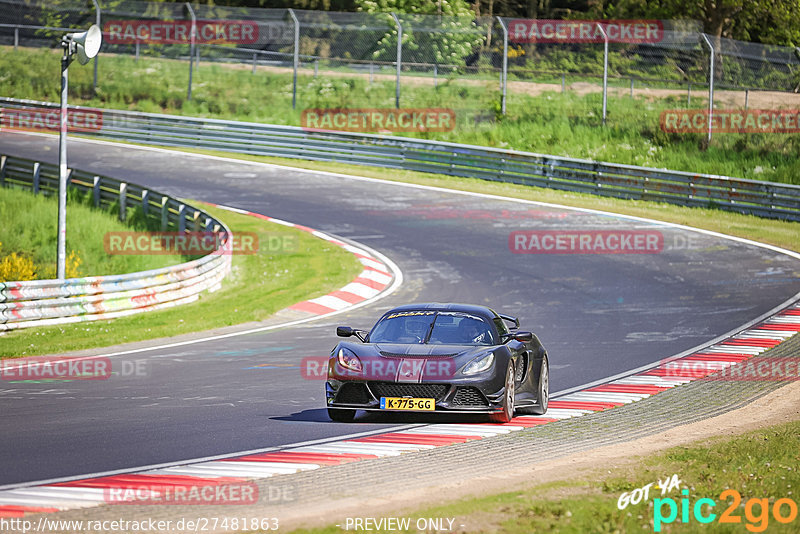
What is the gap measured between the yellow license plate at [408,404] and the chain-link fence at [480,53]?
78.4 ft

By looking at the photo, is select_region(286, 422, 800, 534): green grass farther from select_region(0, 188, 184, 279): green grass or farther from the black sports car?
select_region(0, 188, 184, 279): green grass

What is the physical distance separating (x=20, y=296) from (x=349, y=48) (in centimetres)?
2443

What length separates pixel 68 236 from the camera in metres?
26.1

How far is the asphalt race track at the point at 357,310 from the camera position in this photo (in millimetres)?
10203

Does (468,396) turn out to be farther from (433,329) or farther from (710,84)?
(710,84)

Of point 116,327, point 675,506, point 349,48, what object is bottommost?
point 116,327

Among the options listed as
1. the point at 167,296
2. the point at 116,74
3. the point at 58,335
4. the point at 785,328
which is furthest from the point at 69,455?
the point at 116,74

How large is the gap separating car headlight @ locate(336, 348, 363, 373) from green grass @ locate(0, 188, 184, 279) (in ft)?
45.5

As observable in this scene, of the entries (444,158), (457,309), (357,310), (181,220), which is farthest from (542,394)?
(444,158)

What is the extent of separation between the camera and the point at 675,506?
24.0 feet

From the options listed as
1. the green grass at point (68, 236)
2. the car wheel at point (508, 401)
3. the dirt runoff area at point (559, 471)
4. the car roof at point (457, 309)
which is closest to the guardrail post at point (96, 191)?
the green grass at point (68, 236)

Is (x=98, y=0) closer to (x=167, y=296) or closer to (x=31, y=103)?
(x=31, y=103)

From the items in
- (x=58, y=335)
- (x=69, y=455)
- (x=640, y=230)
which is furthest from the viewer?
(x=640, y=230)

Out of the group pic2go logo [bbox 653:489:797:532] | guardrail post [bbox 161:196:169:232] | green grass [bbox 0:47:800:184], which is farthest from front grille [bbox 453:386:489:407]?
green grass [bbox 0:47:800:184]
